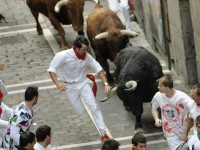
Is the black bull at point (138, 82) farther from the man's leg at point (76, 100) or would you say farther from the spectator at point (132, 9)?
the spectator at point (132, 9)

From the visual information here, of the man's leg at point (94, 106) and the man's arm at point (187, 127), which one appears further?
the man's leg at point (94, 106)

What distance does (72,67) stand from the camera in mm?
15352

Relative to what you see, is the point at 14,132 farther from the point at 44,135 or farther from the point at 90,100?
the point at 90,100

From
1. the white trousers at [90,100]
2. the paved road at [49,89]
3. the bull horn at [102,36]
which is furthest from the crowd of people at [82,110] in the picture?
the bull horn at [102,36]

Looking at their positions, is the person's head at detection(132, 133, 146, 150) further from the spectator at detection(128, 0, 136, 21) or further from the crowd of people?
the spectator at detection(128, 0, 136, 21)

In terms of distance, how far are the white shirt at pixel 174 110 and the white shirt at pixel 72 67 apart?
2191 mm

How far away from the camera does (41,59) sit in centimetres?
2139

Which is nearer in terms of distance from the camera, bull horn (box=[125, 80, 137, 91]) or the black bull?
bull horn (box=[125, 80, 137, 91])

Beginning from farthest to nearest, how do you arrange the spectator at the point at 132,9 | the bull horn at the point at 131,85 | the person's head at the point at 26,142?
the spectator at the point at 132,9 < the bull horn at the point at 131,85 < the person's head at the point at 26,142

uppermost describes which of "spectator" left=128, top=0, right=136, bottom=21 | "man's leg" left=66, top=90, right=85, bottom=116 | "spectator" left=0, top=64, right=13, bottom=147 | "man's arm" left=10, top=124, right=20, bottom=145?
"man's arm" left=10, top=124, right=20, bottom=145

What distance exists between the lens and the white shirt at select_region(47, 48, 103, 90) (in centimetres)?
1520

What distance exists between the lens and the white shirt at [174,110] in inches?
522

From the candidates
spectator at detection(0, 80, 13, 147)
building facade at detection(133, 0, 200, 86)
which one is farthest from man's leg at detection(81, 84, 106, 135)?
building facade at detection(133, 0, 200, 86)

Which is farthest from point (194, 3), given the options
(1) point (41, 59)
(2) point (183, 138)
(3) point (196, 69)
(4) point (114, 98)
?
(1) point (41, 59)
